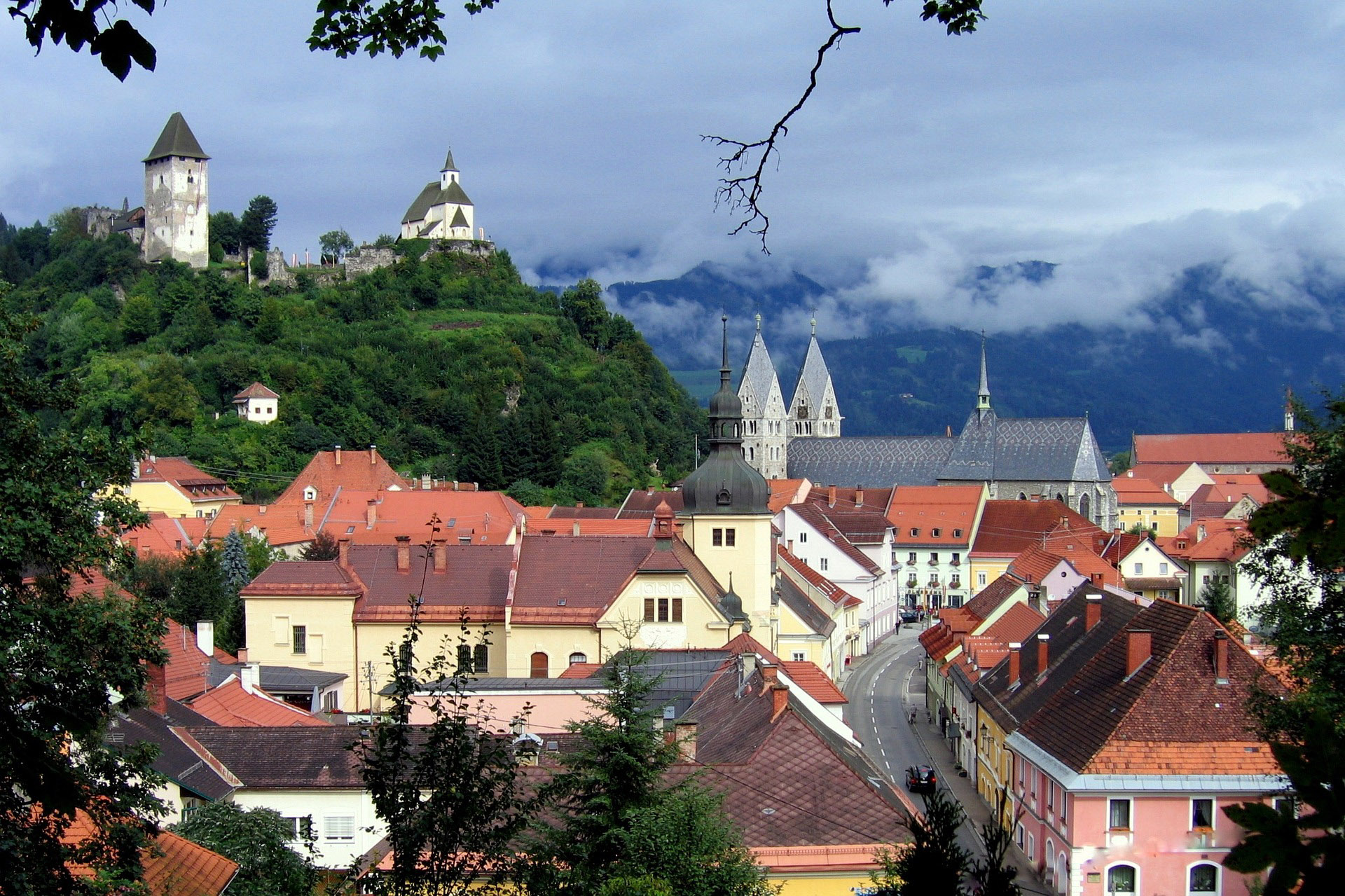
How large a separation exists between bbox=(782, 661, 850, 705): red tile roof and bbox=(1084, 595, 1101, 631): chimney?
5871 mm

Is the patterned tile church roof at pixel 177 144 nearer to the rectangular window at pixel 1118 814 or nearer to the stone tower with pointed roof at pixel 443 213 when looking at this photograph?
the stone tower with pointed roof at pixel 443 213

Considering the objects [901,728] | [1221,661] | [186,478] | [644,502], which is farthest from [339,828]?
[186,478]

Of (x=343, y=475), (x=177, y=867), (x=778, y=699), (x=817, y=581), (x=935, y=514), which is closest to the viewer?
(x=177, y=867)

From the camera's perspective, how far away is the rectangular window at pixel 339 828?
24.3 metres

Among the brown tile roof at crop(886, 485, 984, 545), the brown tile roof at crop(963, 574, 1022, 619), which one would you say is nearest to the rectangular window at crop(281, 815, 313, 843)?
the brown tile roof at crop(963, 574, 1022, 619)

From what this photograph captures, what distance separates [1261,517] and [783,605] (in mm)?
42370

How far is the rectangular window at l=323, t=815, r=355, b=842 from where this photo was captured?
79.7 ft

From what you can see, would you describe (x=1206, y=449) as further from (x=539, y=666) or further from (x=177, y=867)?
(x=177, y=867)

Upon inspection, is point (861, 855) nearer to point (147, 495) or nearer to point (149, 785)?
point (149, 785)

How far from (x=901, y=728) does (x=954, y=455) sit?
73.6m

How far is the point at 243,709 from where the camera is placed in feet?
98.1

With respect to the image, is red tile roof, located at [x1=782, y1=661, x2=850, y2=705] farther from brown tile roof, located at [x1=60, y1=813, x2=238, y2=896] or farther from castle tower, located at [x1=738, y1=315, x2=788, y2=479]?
castle tower, located at [x1=738, y1=315, x2=788, y2=479]

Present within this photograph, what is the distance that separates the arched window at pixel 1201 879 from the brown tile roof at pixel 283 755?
14.5 meters

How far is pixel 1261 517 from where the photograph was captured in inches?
166
